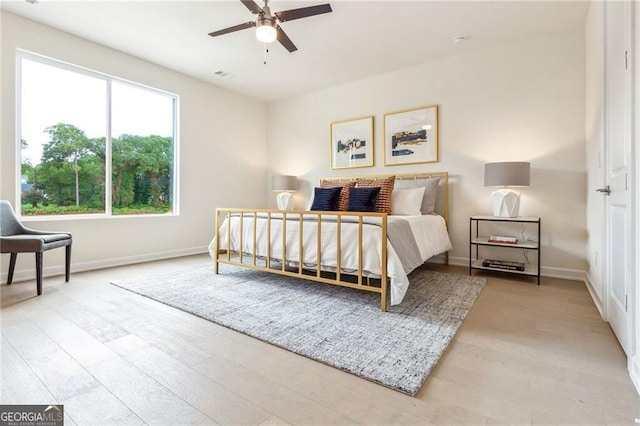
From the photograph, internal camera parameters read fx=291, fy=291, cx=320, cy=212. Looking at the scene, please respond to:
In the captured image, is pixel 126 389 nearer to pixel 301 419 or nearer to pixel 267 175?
pixel 301 419

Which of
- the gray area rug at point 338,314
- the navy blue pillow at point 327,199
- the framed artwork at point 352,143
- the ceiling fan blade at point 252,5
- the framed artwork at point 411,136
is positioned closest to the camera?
the gray area rug at point 338,314

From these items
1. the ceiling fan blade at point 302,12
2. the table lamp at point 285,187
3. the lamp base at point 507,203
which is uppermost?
the ceiling fan blade at point 302,12

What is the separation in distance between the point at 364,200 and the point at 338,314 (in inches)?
60.8

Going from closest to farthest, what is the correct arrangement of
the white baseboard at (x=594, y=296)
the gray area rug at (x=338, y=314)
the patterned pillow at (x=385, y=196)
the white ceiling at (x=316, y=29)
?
the gray area rug at (x=338, y=314), the white baseboard at (x=594, y=296), the white ceiling at (x=316, y=29), the patterned pillow at (x=385, y=196)

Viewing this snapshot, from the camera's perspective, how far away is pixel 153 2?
2672 millimetres

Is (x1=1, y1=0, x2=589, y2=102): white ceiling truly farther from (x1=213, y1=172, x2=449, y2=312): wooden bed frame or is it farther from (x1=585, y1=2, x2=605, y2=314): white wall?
(x1=213, y1=172, x2=449, y2=312): wooden bed frame

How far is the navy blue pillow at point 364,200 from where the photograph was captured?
327 centimetres

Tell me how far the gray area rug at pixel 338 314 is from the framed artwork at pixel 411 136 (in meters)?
1.67

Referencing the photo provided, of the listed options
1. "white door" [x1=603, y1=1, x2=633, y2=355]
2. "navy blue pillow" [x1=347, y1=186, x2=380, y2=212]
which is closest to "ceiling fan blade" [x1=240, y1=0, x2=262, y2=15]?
"navy blue pillow" [x1=347, y1=186, x2=380, y2=212]

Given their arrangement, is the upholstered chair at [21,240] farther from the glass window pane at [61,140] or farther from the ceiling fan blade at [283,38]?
the ceiling fan blade at [283,38]

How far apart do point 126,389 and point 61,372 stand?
398 mm

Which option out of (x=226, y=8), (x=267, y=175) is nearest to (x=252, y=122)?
(x=267, y=175)

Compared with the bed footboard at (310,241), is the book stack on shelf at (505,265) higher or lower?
lower

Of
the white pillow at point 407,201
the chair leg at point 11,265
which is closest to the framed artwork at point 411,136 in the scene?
the white pillow at point 407,201
